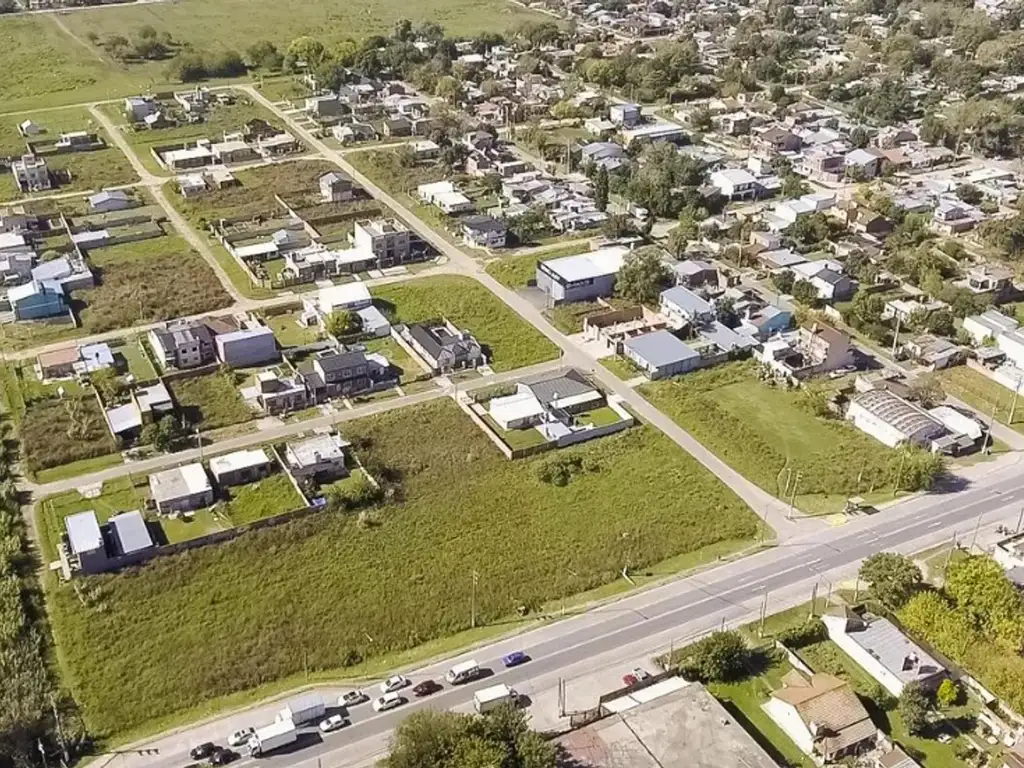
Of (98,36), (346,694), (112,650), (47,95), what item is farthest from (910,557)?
(98,36)

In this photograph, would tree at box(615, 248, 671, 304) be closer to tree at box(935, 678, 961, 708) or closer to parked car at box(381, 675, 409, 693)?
tree at box(935, 678, 961, 708)

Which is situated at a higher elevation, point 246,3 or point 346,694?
point 246,3

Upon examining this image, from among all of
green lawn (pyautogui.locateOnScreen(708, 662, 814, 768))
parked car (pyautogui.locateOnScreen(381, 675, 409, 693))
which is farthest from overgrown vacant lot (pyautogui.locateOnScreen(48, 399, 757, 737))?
green lawn (pyautogui.locateOnScreen(708, 662, 814, 768))

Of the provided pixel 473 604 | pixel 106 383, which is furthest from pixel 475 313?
pixel 473 604

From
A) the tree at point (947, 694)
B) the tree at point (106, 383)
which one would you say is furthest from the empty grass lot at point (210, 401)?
the tree at point (947, 694)

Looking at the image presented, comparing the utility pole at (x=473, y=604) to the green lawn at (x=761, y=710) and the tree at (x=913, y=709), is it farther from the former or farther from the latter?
the tree at (x=913, y=709)

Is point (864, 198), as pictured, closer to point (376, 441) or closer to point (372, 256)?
point (372, 256)
